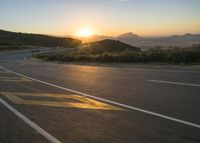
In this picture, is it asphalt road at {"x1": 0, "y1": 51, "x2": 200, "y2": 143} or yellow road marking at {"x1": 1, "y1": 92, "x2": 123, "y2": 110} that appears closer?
asphalt road at {"x1": 0, "y1": 51, "x2": 200, "y2": 143}

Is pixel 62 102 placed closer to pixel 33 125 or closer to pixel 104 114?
pixel 104 114

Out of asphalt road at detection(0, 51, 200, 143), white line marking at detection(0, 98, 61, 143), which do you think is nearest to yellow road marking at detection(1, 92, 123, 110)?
asphalt road at detection(0, 51, 200, 143)

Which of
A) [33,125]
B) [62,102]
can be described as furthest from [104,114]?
[62,102]

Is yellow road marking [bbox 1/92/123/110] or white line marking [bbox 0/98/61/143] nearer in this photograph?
white line marking [bbox 0/98/61/143]

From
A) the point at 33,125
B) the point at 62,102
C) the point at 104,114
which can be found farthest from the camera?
the point at 62,102

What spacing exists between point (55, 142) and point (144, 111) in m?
2.80

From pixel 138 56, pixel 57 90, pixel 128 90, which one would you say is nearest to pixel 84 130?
pixel 128 90

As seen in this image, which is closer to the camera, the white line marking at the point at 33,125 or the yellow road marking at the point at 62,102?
the white line marking at the point at 33,125

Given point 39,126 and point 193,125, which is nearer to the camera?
point 193,125

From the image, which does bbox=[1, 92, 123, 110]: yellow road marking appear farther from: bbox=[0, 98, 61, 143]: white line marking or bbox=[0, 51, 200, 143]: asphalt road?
bbox=[0, 98, 61, 143]: white line marking

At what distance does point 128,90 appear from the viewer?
41.1ft

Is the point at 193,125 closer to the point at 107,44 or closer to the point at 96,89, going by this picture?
the point at 96,89

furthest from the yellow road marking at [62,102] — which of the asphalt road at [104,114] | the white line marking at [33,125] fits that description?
the white line marking at [33,125]

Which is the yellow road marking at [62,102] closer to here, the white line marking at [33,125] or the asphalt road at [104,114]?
the asphalt road at [104,114]
